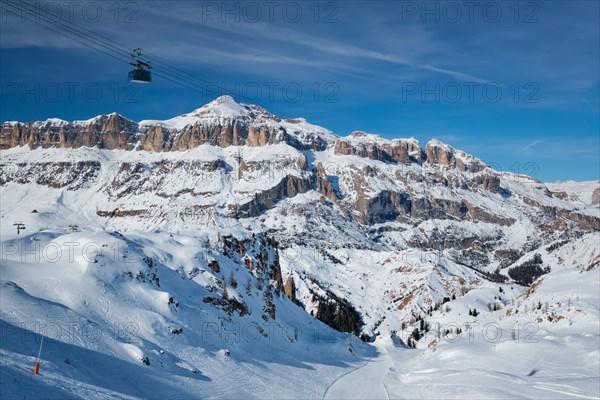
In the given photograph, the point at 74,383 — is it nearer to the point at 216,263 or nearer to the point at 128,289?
the point at 128,289

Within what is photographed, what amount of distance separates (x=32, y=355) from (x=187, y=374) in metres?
10.6

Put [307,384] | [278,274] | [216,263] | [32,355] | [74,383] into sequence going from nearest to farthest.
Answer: [74,383], [32,355], [307,384], [216,263], [278,274]

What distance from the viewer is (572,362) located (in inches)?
1693

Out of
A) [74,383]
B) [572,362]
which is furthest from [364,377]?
[74,383]

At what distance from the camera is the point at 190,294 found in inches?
1943

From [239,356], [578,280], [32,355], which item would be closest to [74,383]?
[32,355]

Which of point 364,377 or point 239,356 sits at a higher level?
point 239,356

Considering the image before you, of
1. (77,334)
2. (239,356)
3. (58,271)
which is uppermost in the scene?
(58,271)

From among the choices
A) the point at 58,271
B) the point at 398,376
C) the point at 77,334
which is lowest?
the point at 398,376

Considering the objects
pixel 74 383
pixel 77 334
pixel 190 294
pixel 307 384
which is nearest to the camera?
pixel 74 383

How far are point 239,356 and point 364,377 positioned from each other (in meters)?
15.5

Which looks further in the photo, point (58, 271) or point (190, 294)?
point (190, 294)

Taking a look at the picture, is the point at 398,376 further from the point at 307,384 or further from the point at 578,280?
the point at 578,280

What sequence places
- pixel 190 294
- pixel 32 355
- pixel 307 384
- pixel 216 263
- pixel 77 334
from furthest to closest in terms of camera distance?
pixel 216 263
pixel 190 294
pixel 307 384
pixel 77 334
pixel 32 355
